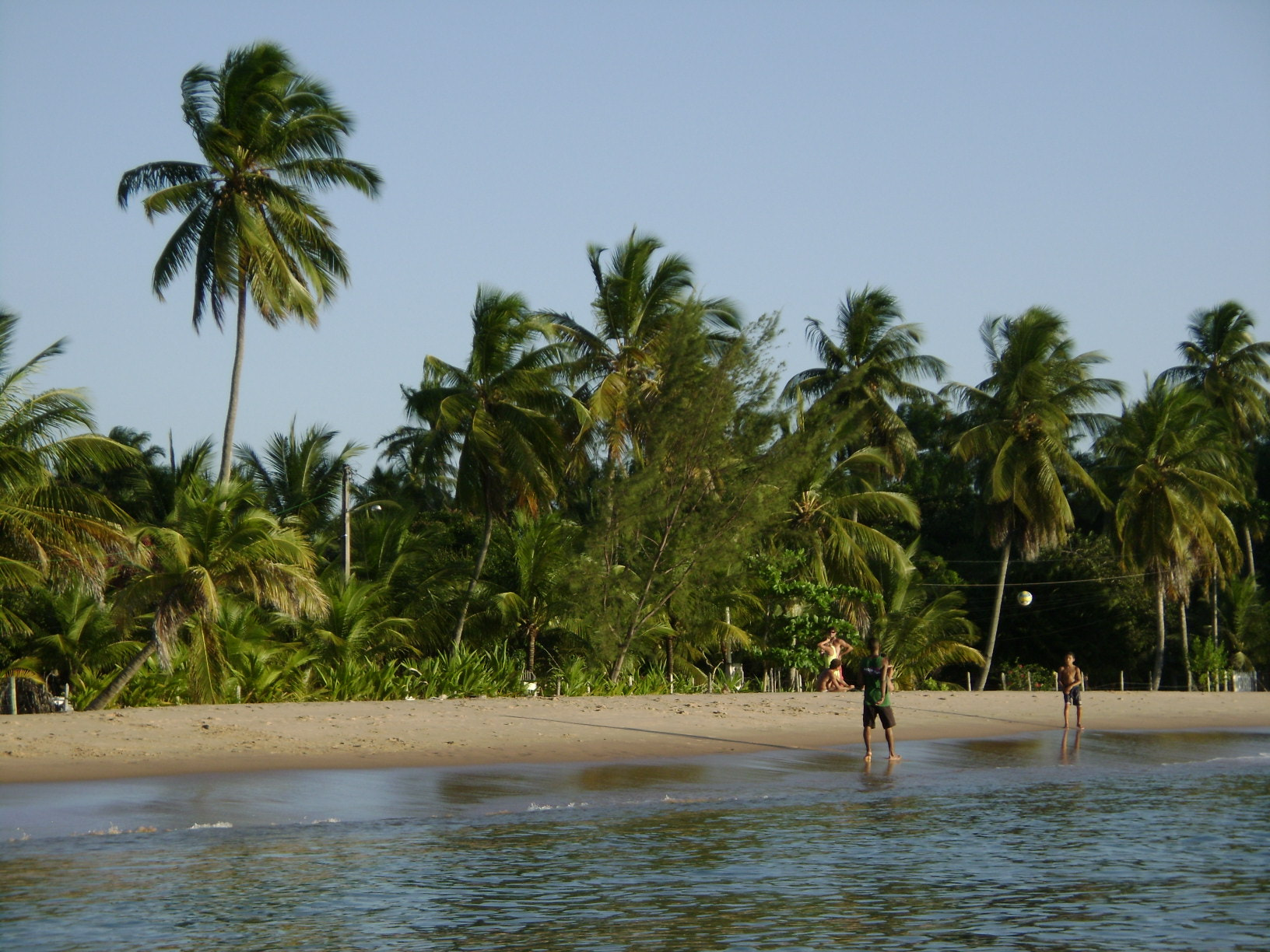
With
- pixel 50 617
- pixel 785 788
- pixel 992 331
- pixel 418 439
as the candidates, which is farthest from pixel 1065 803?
pixel 992 331

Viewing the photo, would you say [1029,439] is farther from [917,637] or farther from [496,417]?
[496,417]

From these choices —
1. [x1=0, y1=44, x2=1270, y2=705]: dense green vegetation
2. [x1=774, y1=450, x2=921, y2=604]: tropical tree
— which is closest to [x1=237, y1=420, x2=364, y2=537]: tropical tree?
[x1=0, y1=44, x2=1270, y2=705]: dense green vegetation

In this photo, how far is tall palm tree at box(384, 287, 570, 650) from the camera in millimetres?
26422

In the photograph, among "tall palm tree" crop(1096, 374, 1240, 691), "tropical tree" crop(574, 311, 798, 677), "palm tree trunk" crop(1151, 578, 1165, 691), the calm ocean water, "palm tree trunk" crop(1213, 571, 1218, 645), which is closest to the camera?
the calm ocean water

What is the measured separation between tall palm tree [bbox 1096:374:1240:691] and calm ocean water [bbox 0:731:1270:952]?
23.6 metres

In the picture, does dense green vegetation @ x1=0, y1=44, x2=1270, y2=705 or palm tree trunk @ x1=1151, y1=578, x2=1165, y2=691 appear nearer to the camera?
dense green vegetation @ x1=0, y1=44, x2=1270, y2=705

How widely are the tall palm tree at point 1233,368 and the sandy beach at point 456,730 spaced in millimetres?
26193

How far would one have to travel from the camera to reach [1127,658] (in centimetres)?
4206

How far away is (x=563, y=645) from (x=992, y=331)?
19.5 metres

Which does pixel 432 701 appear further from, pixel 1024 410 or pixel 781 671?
pixel 1024 410

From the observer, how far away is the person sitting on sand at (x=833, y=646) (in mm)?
26750

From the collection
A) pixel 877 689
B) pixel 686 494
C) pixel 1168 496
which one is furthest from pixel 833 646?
pixel 1168 496

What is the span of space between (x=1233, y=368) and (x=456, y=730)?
39745 mm

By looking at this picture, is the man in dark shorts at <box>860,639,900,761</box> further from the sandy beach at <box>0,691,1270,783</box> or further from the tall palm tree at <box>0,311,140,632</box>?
the tall palm tree at <box>0,311,140,632</box>
